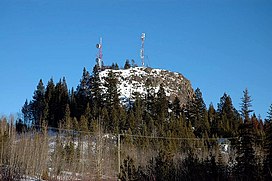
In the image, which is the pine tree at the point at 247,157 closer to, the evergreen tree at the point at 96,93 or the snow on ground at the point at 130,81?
the evergreen tree at the point at 96,93

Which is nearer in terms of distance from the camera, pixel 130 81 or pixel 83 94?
pixel 83 94

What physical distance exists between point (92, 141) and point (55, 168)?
1194 centimetres

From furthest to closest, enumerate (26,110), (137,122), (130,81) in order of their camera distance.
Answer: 1. (130,81)
2. (26,110)
3. (137,122)

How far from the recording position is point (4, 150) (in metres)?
23.7

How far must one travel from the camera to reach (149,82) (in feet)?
253

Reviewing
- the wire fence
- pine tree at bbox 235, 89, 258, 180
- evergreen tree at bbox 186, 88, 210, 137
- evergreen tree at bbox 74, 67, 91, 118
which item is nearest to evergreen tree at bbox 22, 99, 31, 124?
evergreen tree at bbox 74, 67, 91, 118

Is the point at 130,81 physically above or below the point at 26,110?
above

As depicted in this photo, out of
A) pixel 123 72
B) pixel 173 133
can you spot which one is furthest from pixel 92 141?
pixel 123 72

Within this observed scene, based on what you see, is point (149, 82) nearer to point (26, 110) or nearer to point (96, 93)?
point (96, 93)

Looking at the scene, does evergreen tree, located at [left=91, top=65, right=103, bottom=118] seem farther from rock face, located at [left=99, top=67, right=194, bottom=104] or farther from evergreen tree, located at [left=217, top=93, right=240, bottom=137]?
evergreen tree, located at [left=217, top=93, right=240, bottom=137]

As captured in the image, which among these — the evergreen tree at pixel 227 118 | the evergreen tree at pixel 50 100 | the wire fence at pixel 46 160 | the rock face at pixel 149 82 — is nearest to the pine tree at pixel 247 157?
the wire fence at pixel 46 160

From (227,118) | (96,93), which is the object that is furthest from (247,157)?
(96,93)

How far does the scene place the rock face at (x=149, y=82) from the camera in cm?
7644

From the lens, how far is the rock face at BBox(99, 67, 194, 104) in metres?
76.4
